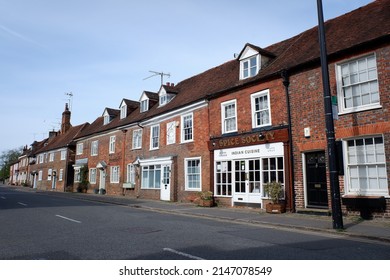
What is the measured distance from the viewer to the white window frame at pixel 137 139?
25.5 meters

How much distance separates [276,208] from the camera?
13359 mm

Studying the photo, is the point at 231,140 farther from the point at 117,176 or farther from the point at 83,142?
the point at 83,142

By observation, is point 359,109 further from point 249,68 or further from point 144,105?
point 144,105

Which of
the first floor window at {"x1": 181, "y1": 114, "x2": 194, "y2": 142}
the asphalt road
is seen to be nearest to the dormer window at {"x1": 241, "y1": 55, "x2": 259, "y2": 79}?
the first floor window at {"x1": 181, "y1": 114, "x2": 194, "y2": 142}

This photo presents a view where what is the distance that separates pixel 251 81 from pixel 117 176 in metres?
17.2

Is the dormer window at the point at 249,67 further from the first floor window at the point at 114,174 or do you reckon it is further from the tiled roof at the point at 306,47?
the first floor window at the point at 114,174

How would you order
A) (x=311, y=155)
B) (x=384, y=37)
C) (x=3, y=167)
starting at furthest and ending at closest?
1. (x=3, y=167)
2. (x=311, y=155)
3. (x=384, y=37)

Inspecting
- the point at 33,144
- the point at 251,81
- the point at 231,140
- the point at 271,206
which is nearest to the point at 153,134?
the point at 231,140

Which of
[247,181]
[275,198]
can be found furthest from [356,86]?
[247,181]

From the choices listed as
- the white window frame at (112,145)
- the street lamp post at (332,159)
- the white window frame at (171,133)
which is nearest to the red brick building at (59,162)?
the white window frame at (112,145)

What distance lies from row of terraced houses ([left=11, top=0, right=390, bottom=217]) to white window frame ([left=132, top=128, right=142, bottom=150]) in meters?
0.08

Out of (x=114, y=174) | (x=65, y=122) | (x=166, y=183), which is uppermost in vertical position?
(x=65, y=122)

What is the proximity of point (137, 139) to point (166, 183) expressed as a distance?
6106 millimetres

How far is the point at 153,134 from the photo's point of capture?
23.9 metres
